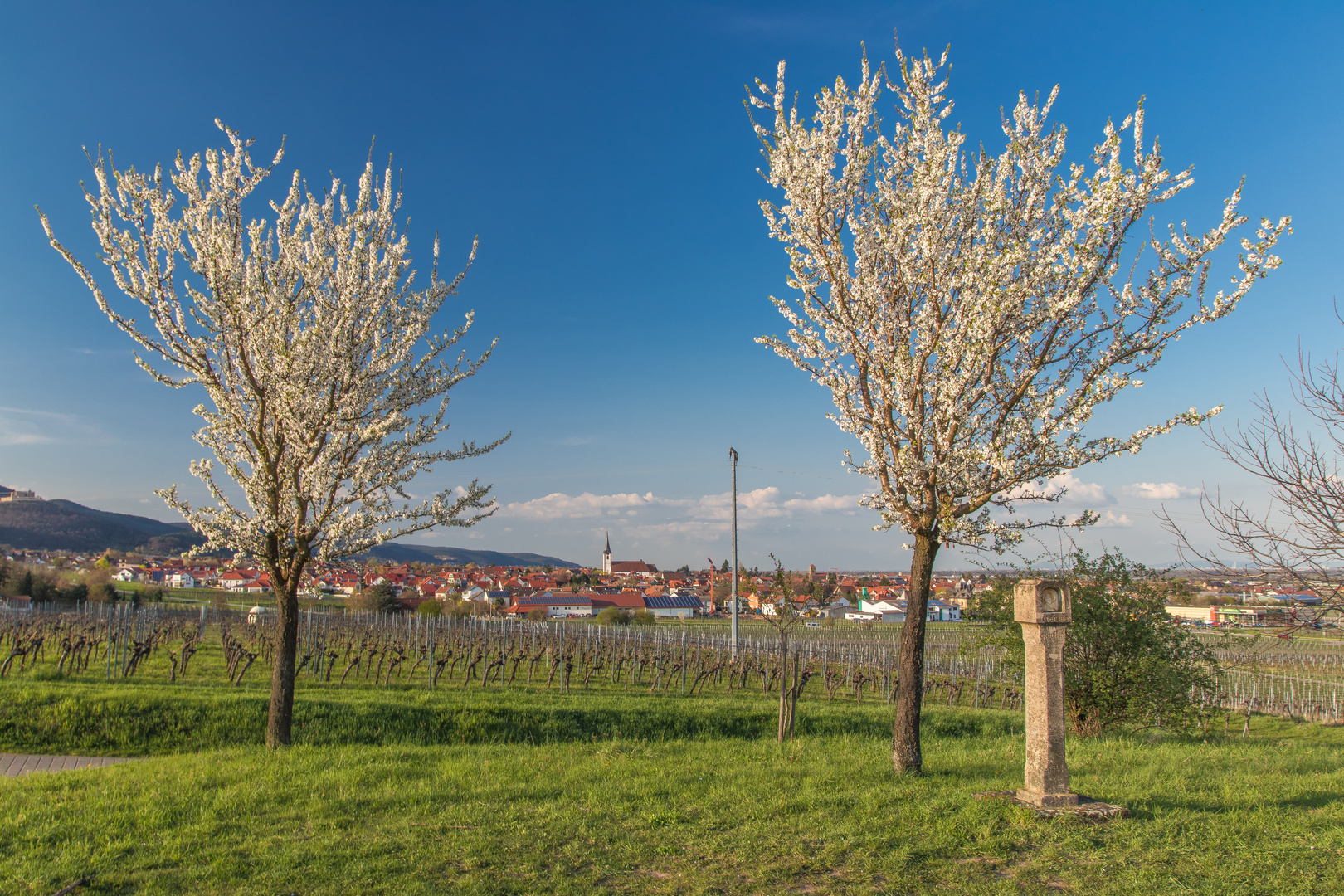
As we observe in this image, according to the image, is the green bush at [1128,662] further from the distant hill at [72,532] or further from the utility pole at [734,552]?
the distant hill at [72,532]

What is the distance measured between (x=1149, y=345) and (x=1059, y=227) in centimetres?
149

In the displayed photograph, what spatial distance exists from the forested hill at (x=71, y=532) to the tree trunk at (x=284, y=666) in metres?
148

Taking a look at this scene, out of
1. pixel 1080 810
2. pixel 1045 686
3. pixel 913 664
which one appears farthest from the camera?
pixel 913 664

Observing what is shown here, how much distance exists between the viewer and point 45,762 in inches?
406

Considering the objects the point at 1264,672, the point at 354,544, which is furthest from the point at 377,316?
the point at 1264,672

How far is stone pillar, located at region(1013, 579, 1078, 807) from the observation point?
21.4 feet

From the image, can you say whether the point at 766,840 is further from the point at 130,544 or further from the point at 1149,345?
the point at 130,544

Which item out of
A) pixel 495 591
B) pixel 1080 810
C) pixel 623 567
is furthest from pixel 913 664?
pixel 623 567

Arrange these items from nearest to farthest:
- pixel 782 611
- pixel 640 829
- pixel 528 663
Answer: pixel 640 829
pixel 782 611
pixel 528 663

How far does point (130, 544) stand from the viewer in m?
151

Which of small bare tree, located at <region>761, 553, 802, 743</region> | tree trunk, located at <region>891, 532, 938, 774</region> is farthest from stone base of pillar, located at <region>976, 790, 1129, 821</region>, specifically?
small bare tree, located at <region>761, 553, 802, 743</region>

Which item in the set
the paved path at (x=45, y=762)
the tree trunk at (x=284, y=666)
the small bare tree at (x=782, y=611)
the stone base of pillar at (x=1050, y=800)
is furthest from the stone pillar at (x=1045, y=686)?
the paved path at (x=45, y=762)

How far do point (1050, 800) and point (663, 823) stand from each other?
11.2ft

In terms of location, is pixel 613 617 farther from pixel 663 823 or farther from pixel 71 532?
pixel 71 532
